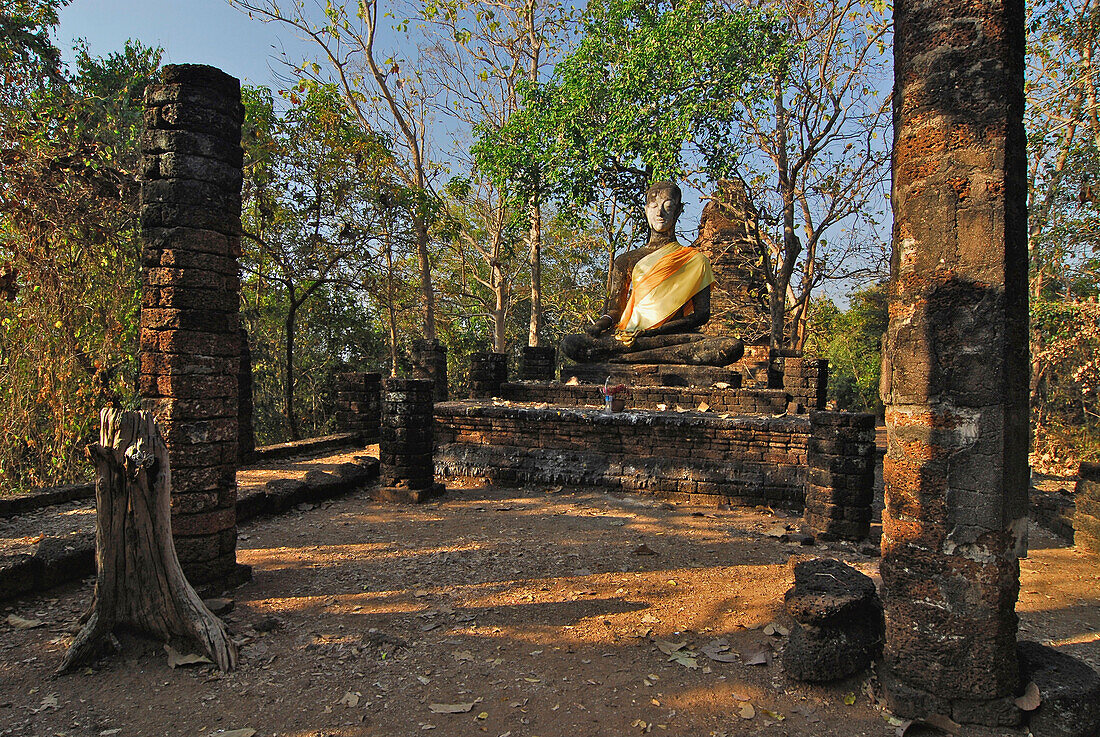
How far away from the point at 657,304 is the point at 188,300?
8.58m

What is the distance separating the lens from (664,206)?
40.2 feet

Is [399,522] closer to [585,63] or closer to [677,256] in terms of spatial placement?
[677,256]

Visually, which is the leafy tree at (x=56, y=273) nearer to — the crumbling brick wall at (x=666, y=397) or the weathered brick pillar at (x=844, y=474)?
the crumbling brick wall at (x=666, y=397)

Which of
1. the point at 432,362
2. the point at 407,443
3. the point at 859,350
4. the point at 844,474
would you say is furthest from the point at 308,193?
the point at 859,350

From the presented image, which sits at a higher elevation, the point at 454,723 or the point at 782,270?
the point at 782,270

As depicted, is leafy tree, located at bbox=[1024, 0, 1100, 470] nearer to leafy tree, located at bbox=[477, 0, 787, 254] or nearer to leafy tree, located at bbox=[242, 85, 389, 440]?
leafy tree, located at bbox=[477, 0, 787, 254]

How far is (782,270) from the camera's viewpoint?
1181 centimetres

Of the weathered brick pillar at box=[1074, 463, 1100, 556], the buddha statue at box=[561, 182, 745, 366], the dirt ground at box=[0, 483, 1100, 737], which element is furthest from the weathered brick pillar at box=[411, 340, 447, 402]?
the weathered brick pillar at box=[1074, 463, 1100, 556]

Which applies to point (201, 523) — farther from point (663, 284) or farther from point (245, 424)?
point (663, 284)

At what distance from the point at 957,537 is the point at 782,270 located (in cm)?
961

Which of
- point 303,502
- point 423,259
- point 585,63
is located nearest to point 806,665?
point 303,502

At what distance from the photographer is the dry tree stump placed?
365 cm

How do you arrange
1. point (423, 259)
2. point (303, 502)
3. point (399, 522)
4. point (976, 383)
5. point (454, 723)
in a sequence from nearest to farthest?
point (976, 383) → point (454, 723) → point (399, 522) → point (303, 502) → point (423, 259)

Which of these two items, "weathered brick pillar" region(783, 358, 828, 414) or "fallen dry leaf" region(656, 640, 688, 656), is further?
"weathered brick pillar" region(783, 358, 828, 414)
